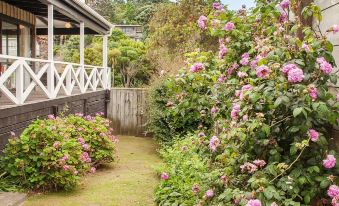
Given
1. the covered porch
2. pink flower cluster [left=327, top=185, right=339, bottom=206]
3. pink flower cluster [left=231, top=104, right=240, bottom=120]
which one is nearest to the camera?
pink flower cluster [left=327, top=185, right=339, bottom=206]

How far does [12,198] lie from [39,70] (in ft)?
14.5

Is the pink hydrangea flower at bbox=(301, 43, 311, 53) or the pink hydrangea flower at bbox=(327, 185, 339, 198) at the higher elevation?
the pink hydrangea flower at bbox=(301, 43, 311, 53)

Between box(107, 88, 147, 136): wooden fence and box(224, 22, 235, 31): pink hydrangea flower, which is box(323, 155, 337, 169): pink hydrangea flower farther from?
box(107, 88, 147, 136): wooden fence

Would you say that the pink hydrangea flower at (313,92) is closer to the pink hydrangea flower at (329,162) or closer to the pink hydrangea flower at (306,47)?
the pink hydrangea flower at (306,47)

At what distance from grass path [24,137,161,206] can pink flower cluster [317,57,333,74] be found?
12.3ft

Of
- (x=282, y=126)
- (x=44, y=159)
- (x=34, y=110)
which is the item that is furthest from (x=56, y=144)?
(x=282, y=126)

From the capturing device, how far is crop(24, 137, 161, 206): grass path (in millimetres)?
6023

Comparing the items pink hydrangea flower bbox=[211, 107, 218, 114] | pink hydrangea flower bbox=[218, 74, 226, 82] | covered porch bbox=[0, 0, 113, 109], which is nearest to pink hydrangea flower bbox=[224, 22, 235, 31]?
pink hydrangea flower bbox=[218, 74, 226, 82]

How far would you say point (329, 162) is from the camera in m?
3.02

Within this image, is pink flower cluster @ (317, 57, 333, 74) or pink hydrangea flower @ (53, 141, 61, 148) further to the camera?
pink hydrangea flower @ (53, 141, 61, 148)

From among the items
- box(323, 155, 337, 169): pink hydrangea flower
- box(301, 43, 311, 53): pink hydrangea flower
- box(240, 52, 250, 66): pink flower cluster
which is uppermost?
box(301, 43, 311, 53): pink hydrangea flower

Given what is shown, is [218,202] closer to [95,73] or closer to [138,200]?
[138,200]

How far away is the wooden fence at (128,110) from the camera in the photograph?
14078 mm

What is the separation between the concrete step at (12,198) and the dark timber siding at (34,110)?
892mm
